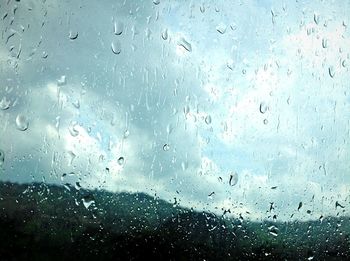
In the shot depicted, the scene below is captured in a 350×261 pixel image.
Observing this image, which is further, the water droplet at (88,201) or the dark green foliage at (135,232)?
the water droplet at (88,201)

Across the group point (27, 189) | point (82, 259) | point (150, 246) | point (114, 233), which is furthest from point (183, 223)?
point (27, 189)

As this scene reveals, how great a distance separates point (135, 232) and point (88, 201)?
73 centimetres

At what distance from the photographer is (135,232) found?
16.8ft

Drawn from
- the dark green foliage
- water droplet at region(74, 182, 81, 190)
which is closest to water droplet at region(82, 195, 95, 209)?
the dark green foliage

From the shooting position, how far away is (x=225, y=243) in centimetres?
505

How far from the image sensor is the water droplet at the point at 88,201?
15.4 ft

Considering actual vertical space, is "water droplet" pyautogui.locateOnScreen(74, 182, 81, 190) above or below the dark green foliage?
above

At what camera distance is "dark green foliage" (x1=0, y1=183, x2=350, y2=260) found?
4414 mm

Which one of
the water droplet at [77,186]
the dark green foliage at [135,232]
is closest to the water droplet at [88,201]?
the dark green foliage at [135,232]

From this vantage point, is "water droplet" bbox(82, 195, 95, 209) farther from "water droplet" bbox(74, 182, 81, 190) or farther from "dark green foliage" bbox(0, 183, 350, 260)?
"water droplet" bbox(74, 182, 81, 190)

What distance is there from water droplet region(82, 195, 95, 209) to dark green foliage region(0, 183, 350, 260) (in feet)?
0.05

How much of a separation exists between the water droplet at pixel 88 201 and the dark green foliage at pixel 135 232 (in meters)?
0.01

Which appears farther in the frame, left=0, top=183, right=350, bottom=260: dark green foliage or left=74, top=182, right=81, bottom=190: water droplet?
left=74, top=182, right=81, bottom=190: water droplet

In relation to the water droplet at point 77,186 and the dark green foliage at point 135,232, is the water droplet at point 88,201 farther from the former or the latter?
the water droplet at point 77,186
